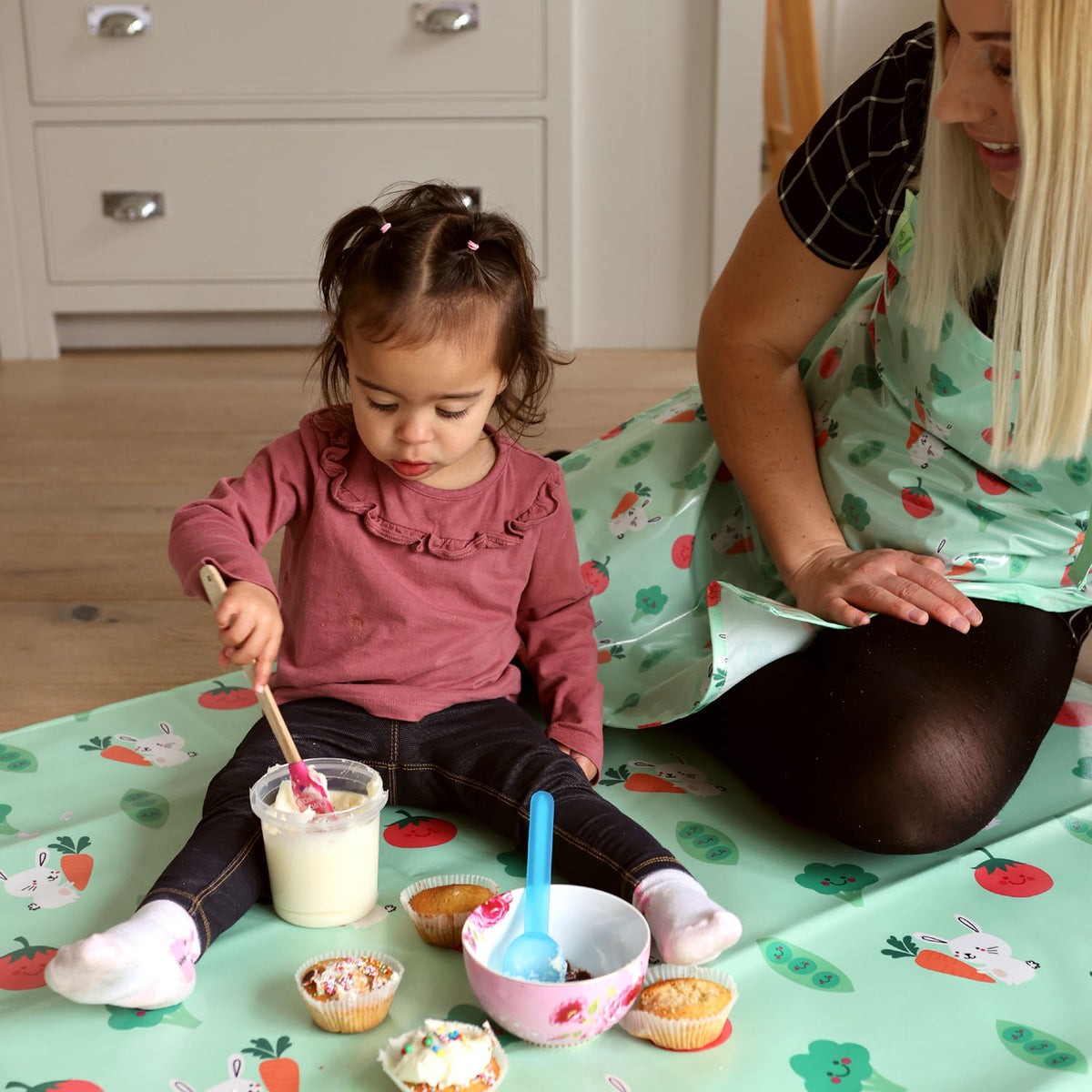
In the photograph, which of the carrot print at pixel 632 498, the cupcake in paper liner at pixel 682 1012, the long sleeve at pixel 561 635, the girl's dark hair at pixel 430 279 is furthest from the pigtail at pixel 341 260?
the cupcake in paper liner at pixel 682 1012

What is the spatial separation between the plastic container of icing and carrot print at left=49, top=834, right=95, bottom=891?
0.16 metres

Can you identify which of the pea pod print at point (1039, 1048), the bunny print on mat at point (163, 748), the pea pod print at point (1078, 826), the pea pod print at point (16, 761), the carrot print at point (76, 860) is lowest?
the bunny print on mat at point (163, 748)

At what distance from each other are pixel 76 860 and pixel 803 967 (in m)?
0.57

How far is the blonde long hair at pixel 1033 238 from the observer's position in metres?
0.84

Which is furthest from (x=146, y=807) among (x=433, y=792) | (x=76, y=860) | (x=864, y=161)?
(x=864, y=161)

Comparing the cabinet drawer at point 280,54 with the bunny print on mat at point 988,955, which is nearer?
the bunny print on mat at point 988,955

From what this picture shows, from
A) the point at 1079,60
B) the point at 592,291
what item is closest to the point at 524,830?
the point at 1079,60

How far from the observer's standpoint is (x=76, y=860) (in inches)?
39.4

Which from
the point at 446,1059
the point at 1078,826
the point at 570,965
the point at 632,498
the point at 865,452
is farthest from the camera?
the point at 632,498

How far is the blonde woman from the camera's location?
92 centimetres

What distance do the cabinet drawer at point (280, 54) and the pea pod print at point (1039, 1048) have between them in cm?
242

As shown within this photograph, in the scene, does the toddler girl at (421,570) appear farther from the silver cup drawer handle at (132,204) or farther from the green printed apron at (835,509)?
the silver cup drawer handle at (132,204)

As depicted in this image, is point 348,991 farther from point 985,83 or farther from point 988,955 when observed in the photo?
point 985,83

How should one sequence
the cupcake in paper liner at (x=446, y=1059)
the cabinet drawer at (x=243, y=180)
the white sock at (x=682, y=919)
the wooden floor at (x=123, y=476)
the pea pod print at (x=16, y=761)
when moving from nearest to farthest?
the cupcake in paper liner at (x=446, y=1059) → the white sock at (x=682, y=919) → the pea pod print at (x=16, y=761) → the wooden floor at (x=123, y=476) → the cabinet drawer at (x=243, y=180)
